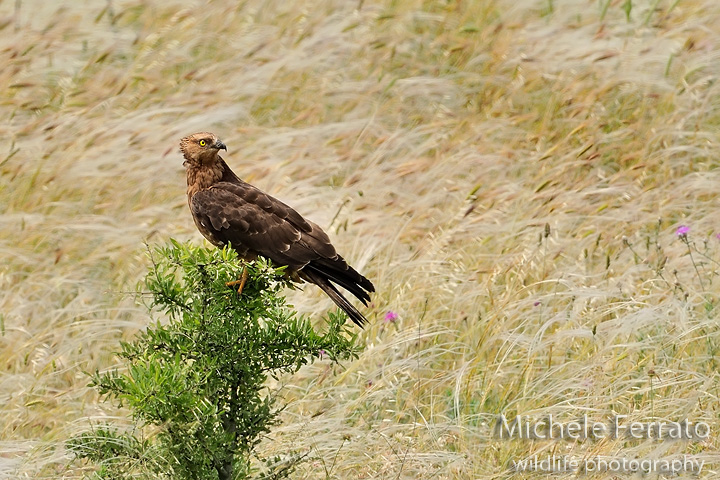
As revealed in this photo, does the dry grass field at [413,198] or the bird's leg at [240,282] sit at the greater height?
the dry grass field at [413,198]

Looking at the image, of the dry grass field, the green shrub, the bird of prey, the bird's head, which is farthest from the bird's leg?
the bird's head

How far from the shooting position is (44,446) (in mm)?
4211

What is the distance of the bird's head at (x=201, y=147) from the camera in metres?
4.32

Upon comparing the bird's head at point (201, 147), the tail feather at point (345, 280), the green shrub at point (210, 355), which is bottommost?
the green shrub at point (210, 355)

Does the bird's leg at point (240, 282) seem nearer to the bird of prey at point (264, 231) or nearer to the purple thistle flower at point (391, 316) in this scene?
the bird of prey at point (264, 231)

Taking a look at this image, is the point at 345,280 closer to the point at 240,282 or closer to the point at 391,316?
the point at 240,282

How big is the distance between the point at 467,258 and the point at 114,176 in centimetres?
266

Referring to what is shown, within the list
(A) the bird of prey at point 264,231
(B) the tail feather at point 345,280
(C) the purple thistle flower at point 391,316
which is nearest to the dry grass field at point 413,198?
(C) the purple thistle flower at point 391,316

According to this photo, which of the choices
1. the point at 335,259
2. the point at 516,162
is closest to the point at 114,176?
the point at 516,162

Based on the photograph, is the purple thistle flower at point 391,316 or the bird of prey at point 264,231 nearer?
the bird of prey at point 264,231

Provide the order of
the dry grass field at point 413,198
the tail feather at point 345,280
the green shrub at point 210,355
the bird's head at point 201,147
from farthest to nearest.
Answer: the dry grass field at point 413,198 < the bird's head at point 201,147 < the tail feather at point 345,280 < the green shrub at point 210,355

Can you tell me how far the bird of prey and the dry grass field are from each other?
536 millimetres

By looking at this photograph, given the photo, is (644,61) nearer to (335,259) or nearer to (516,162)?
(516,162)

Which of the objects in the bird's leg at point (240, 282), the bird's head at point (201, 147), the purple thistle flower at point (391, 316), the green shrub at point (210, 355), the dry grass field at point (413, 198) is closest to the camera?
the green shrub at point (210, 355)
